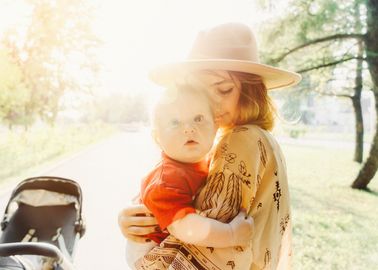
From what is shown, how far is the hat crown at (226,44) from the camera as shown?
152cm

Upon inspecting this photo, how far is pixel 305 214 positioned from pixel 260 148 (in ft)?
22.5

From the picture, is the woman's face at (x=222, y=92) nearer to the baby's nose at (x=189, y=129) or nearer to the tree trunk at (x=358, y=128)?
the baby's nose at (x=189, y=129)

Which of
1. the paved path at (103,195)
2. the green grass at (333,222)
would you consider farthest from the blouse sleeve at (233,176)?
the green grass at (333,222)

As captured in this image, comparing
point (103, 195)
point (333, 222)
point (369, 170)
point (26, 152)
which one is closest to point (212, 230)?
point (333, 222)

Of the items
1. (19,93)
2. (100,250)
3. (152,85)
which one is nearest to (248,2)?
(100,250)

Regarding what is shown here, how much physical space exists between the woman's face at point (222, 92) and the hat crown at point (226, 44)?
0.07 meters

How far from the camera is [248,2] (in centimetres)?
895

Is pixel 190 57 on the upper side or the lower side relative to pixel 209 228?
upper

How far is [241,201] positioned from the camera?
1.34m

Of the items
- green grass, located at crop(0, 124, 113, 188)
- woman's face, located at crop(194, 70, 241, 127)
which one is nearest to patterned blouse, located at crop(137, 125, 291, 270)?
woman's face, located at crop(194, 70, 241, 127)

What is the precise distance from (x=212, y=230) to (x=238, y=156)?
23 centimetres

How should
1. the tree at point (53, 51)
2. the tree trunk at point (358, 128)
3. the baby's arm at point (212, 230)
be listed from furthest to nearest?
the tree at point (53, 51) < the tree trunk at point (358, 128) < the baby's arm at point (212, 230)

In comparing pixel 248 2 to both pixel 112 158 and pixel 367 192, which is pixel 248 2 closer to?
pixel 367 192

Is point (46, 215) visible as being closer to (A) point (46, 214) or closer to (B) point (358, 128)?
(A) point (46, 214)
